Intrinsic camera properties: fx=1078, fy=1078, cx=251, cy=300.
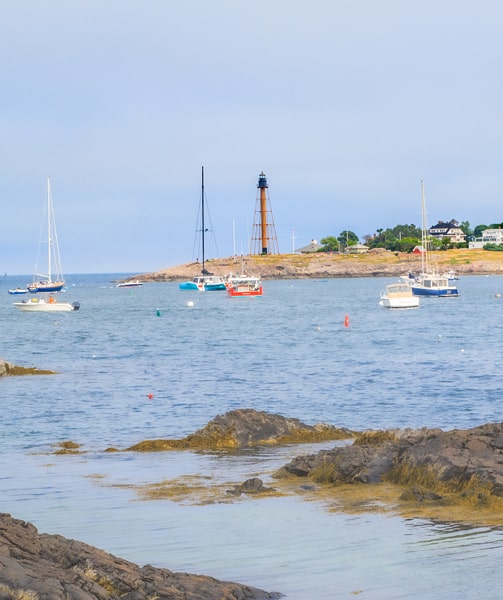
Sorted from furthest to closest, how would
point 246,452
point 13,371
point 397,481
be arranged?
point 13,371
point 246,452
point 397,481

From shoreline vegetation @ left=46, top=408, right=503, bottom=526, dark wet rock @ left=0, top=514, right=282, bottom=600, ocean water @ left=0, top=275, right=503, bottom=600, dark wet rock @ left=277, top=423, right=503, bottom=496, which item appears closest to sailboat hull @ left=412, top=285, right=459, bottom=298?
ocean water @ left=0, top=275, right=503, bottom=600

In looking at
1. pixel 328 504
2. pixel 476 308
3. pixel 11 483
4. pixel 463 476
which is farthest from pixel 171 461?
pixel 476 308

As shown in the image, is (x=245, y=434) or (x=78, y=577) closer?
(x=78, y=577)

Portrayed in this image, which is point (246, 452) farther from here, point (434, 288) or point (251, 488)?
point (434, 288)

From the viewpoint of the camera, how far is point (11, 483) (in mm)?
19828

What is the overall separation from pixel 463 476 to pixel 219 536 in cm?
424

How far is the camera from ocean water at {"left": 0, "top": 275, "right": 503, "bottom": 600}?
13594 millimetres

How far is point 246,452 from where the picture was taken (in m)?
22.8

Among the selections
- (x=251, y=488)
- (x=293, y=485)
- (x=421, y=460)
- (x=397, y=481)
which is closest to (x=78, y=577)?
(x=251, y=488)

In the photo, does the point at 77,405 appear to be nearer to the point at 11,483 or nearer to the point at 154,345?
the point at 11,483

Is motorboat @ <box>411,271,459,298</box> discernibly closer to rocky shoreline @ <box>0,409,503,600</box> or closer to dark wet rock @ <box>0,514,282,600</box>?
rocky shoreline @ <box>0,409,503,600</box>

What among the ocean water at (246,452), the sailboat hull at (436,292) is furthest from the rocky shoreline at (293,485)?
the sailboat hull at (436,292)

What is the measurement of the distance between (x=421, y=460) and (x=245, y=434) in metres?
6.72

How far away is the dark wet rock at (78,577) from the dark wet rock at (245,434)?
37.8 ft
